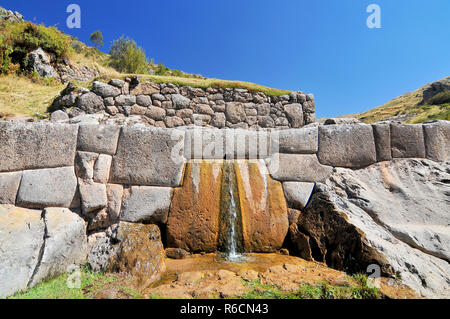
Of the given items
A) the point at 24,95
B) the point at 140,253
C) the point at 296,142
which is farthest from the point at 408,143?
the point at 24,95

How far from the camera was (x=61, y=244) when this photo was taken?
93.9 inches

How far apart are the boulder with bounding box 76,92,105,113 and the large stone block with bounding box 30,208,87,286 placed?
5.19 meters

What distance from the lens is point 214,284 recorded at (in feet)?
7.06

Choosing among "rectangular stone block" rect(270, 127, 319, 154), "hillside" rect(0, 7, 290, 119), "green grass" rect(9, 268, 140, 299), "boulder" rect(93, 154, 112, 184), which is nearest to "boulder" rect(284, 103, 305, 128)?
"hillside" rect(0, 7, 290, 119)

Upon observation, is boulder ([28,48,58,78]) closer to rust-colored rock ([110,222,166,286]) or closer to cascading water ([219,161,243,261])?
rust-colored rock ([110,222,166,286])

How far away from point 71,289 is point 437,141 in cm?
494

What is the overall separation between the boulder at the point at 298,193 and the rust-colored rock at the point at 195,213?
989 millimetres

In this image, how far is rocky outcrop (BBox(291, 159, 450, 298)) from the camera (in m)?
2.31

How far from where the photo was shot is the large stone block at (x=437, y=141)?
3.40m

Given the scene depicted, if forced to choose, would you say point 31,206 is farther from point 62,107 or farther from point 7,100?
point 7,100

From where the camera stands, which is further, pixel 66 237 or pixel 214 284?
pixel 66 237

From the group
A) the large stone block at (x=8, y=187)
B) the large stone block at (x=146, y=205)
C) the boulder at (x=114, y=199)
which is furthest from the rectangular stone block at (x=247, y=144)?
the large stone block at (x=8, y=187)
